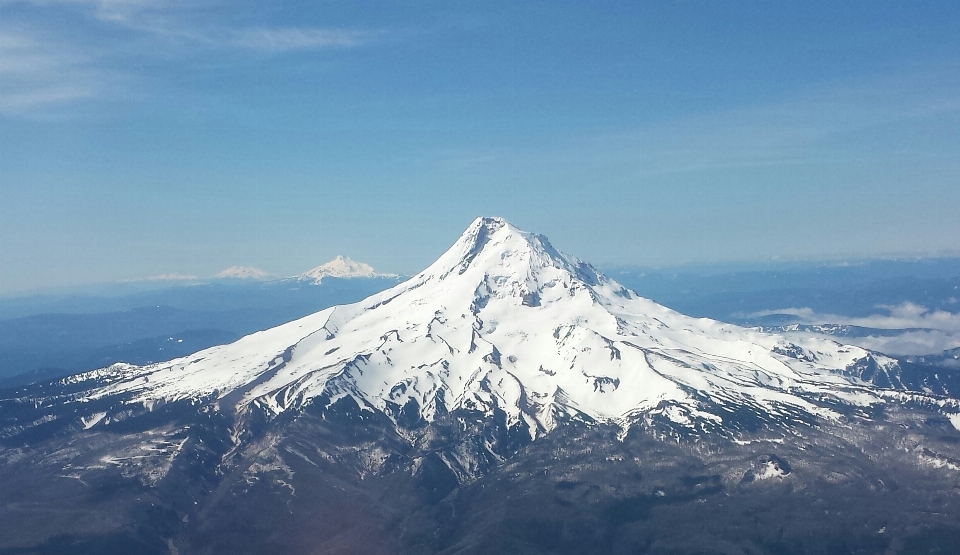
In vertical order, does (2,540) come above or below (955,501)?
above

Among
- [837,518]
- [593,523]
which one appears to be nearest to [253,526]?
[593,523]

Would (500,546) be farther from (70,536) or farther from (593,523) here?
(70,536)

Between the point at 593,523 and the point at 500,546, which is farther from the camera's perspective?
the point at 593,523

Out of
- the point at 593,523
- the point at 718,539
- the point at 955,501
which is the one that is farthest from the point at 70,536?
the point at 955,501

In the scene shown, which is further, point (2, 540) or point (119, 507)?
point (119, 507)

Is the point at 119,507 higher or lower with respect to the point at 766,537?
higher

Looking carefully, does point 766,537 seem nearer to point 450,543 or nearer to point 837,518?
point 837,518

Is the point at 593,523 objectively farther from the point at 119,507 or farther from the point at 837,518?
the point at 119,507
